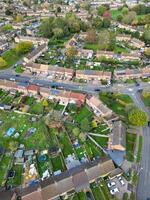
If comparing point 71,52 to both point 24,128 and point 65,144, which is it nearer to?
point 24,128

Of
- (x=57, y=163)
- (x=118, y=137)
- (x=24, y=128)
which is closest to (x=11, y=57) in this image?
(x=24, y=128)

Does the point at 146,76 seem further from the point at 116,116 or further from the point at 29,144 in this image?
the point at 29,144

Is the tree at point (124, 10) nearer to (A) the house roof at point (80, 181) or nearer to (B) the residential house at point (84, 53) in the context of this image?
(B) the residential house at point (84, 53)

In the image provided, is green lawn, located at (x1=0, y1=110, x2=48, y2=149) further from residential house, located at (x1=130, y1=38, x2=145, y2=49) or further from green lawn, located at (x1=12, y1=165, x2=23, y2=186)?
residential house, located at (x1=130, y1=38, x2=145, y2=49)

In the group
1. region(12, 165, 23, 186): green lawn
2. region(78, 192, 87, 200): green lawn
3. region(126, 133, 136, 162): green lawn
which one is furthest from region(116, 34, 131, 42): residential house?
region(78, 192, 87, 200): green lawn

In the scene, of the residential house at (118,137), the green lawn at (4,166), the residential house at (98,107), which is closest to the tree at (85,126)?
the residential house at (118,137)
